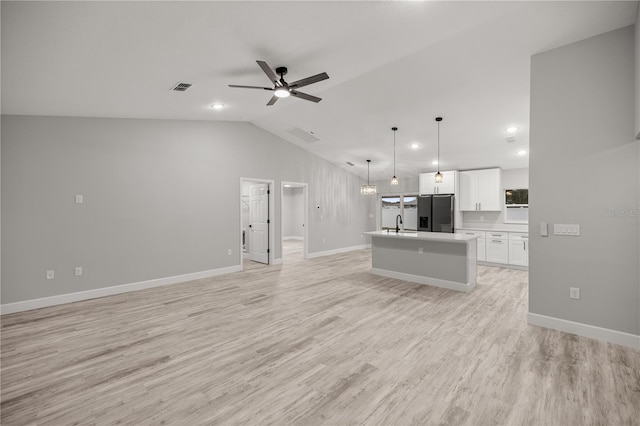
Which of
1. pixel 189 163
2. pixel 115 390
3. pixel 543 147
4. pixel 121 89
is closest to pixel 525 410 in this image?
pixel 543 147

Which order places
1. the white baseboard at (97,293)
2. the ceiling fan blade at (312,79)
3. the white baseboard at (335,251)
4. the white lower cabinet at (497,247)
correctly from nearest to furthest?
the ceiling fan blade at (312,79)
the white baseboard at (97,293)
the white lower cabinet at (497,247)
the white baseboard at (335,251)

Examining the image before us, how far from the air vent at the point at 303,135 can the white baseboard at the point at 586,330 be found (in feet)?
17.3

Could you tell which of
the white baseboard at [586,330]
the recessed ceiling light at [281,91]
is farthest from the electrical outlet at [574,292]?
the recessed ceiling light at [281,91]

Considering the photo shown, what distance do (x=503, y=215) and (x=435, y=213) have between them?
160 cm

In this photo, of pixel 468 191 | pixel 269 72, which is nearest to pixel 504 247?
pixel 468 191

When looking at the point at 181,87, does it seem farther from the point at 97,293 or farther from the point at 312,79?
the point at 97,293

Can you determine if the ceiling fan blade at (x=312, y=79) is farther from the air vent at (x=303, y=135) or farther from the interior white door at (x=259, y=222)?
the interior white door at (x=259, y=222)

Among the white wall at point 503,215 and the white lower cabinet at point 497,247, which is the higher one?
the white wall at point 503,215

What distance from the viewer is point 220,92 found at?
4.16 m

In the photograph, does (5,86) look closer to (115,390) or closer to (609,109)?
(115,390)

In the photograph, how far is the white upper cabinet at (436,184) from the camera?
7.47m

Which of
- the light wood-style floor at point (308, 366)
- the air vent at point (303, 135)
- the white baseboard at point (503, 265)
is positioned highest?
the air vent at point (303, 135)

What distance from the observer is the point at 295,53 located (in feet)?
10.5

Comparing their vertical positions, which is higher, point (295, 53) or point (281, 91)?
point (295, 53)
